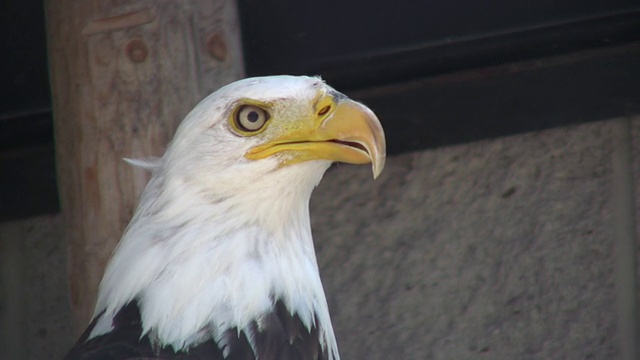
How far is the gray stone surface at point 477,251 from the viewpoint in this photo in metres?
5.22

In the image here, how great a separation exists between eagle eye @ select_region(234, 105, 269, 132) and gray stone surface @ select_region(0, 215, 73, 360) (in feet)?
5.83

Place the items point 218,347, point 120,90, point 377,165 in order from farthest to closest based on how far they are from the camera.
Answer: point 120,90, point 218,347, point 377,165

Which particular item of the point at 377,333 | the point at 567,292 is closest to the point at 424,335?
the point at 377,333

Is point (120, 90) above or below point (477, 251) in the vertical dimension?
above

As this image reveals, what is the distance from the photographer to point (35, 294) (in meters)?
5.59

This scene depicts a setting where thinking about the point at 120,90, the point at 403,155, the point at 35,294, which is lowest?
the point at 35,294

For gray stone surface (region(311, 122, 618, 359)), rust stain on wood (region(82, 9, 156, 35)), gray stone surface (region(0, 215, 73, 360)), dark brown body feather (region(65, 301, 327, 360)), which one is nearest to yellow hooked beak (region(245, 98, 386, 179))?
dark brown body feather (region(65, 301, 327, 360))

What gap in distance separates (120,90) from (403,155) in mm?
1359

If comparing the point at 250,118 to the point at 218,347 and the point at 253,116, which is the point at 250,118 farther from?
the point at 218,347

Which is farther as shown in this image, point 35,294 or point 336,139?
point 35,294

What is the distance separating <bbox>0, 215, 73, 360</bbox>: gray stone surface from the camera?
556 cm

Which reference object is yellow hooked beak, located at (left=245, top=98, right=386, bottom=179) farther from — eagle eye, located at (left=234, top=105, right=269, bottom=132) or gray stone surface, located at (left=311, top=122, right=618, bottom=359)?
gray stone surface, located at (left=311, top=122, right=618, bottom=359)

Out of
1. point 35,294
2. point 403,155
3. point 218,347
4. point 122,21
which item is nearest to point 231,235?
point 218,347

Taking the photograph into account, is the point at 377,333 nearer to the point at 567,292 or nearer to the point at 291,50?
the point at 567,292
